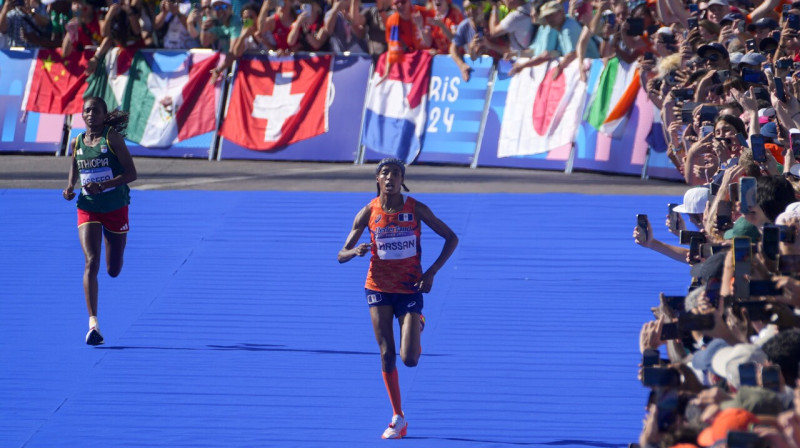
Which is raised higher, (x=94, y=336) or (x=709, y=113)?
(x=709, y=113)

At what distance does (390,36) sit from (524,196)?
3.61 metres

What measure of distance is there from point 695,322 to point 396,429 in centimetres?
288

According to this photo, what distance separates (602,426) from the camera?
26.9 feet

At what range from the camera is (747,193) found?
251 inches

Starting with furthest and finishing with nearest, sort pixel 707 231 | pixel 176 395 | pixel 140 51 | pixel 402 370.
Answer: pixel 140 51 → pixel 402 370 → pixel 176 395 → pixel 707 231

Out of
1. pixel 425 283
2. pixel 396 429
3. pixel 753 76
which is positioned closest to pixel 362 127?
pixel 753 76

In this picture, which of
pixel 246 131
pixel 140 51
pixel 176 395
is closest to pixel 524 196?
pixel 246 131

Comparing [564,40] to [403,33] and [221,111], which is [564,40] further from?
[221,111]

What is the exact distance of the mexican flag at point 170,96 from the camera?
19567 millimetres

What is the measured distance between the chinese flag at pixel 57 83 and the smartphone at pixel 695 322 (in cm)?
1575

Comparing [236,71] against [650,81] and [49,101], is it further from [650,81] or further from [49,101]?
[650,81]

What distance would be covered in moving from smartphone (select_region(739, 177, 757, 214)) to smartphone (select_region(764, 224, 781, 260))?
68 cm

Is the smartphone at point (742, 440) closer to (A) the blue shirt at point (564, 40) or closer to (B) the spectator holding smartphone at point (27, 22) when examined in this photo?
(A) the blue shirt at point (564, 40)

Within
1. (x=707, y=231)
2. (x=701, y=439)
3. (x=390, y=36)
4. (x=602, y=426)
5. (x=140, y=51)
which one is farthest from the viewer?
(x=140, y=51)
